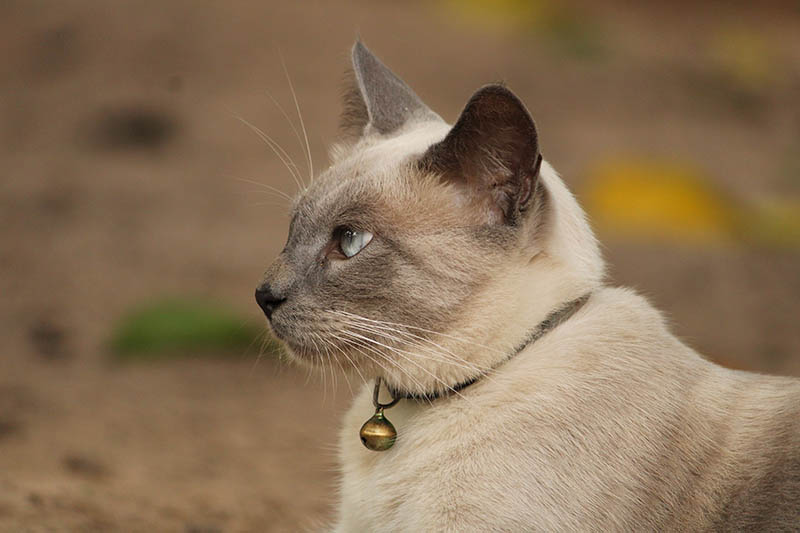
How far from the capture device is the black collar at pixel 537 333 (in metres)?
2.77

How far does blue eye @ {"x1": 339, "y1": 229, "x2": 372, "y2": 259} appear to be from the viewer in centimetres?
285

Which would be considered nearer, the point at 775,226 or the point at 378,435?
the point at 378,435

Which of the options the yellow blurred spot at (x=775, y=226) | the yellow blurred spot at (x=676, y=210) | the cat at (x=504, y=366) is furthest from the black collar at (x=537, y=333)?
the yellow blurred spot at (x=775, y=226)

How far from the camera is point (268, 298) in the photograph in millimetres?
2842

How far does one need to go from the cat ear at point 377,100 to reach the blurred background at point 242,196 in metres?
0.47

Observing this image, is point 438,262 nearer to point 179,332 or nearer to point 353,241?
point 353,241

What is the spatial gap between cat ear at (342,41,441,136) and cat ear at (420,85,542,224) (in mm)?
635

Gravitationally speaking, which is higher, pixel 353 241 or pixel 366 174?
pixel 366 174

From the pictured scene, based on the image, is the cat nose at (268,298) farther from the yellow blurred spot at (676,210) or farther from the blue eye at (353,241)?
the yellow blurred spot at (676,210)

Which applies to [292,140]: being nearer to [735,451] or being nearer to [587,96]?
[587,96]

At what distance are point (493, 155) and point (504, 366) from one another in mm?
625

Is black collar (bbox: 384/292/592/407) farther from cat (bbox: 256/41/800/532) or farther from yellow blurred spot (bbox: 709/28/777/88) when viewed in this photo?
yellow blurred spot (bbox: 709/28/777/88)

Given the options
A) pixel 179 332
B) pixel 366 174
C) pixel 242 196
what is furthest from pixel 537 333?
pixel 242 196

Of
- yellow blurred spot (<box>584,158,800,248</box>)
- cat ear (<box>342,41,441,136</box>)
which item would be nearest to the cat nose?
cat ear (<box>342,41,441,136</box>)
